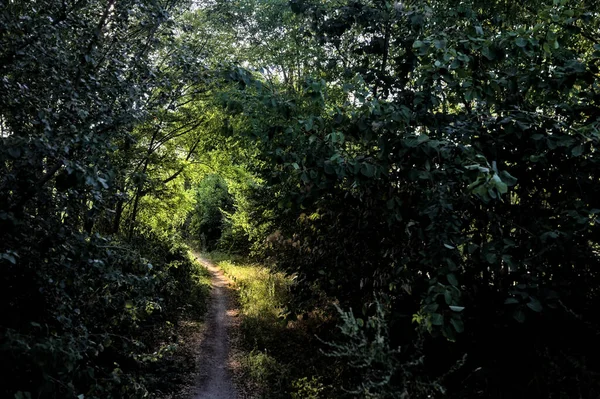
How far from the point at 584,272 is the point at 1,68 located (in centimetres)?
519

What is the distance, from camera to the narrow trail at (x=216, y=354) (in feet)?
27.6

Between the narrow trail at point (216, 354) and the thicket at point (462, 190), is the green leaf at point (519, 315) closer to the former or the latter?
the thicket at point (462, 190)

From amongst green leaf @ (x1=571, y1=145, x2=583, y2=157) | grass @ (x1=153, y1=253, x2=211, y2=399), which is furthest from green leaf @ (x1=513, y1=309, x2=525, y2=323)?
grass @ (x1=153, y1=253, x2=211, y2=399)

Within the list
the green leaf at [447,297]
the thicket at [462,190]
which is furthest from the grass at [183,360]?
the green leaf at [447,297]

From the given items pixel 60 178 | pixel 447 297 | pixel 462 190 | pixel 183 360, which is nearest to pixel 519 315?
pixel 447 297

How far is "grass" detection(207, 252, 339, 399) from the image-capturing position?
312 inches

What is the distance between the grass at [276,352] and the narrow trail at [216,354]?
31cm

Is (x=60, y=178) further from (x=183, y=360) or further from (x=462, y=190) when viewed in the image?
(x=183, y=360)

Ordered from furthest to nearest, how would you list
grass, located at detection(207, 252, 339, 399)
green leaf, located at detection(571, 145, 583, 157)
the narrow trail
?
the narrow trail, grass, located at detection(207, 252, 339, 399), green leaf, located at detection(571, 145, 583, 157)

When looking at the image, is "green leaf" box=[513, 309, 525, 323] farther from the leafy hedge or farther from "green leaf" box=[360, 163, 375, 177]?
the leafy hedge

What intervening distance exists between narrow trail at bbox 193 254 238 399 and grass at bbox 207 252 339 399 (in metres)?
0.31

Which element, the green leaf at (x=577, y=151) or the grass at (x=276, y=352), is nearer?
the green leaf at (x=577, y=151)

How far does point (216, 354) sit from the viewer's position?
10570 mm

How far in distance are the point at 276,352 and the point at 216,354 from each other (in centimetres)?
171
